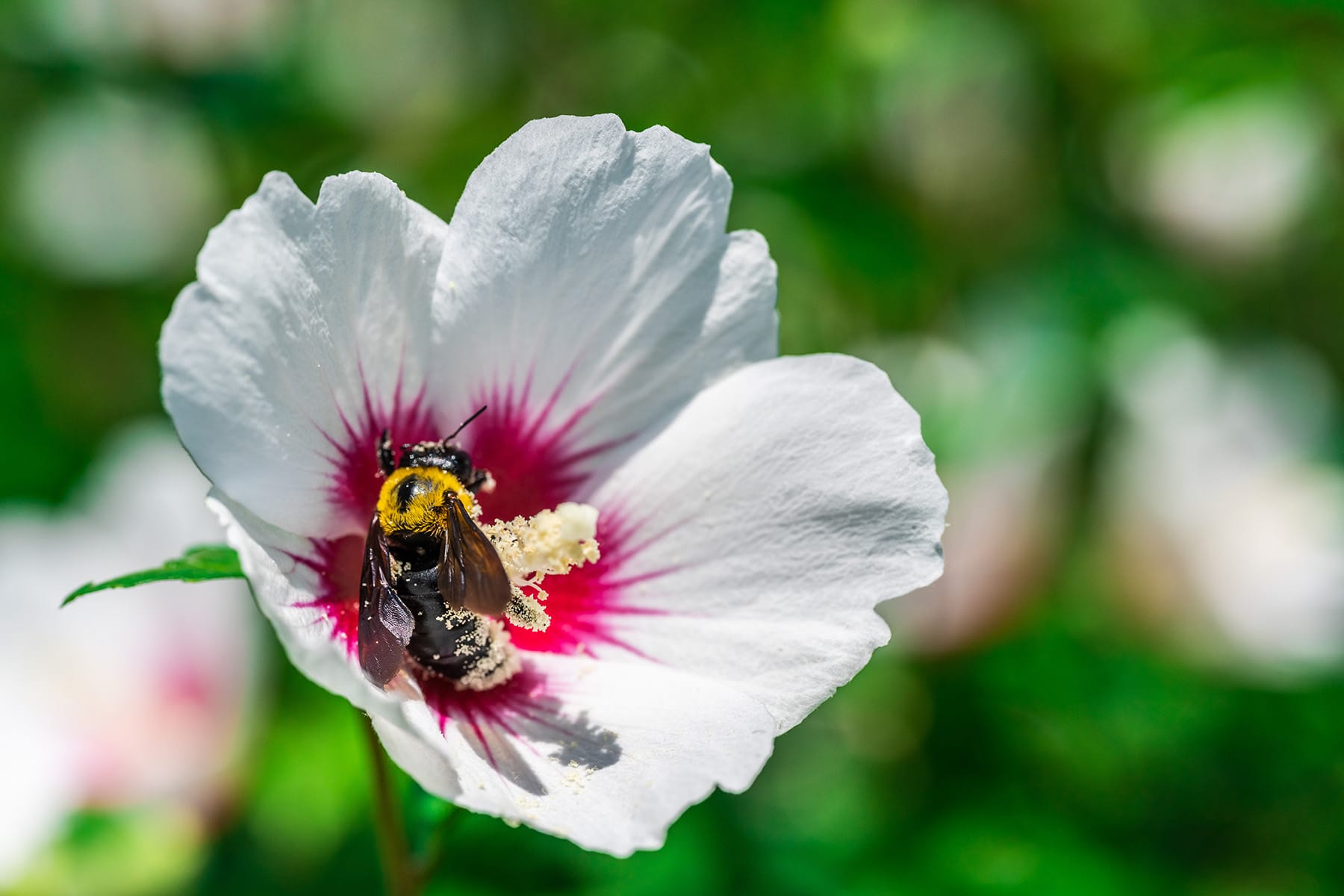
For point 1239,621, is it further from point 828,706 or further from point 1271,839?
point 828,706

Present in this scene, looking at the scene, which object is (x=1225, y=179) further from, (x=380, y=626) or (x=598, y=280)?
(x=380, y=626)

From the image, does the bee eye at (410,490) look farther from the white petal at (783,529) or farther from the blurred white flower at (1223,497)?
the blurred white flower at (1223,497)

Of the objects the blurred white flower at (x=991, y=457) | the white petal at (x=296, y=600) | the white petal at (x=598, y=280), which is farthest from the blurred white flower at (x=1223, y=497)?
the white petal at (x=296, y=600)

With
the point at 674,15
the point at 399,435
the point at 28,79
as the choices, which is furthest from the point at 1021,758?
the point at 28,79

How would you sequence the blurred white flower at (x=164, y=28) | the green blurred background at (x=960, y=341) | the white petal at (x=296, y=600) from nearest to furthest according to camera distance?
the white petal at (x=296, y=600) < the green blurred background at (x=960, y=341) < the blurred white flower at (x=164, y=28)

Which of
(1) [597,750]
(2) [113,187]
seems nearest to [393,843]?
(1) [597,750]

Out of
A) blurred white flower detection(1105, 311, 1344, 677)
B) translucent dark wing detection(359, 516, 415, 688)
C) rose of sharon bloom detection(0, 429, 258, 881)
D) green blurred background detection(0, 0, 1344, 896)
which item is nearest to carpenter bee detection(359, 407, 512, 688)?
translucent dark wing detection(359, 516, 415, 688)

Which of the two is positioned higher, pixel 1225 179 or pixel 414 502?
pixel 414 502
